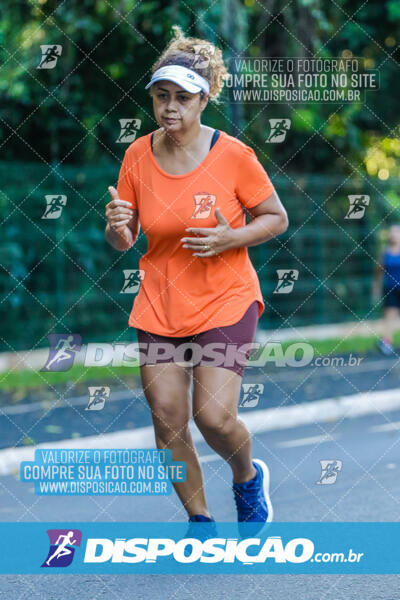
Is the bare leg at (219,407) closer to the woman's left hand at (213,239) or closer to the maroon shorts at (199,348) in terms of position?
the maroon shorts at (199,348)

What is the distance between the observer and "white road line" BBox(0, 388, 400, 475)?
6.73 meters

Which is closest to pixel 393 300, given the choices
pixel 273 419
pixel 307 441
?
pixel 273 419

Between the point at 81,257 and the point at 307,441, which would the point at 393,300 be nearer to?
the point at 81,257

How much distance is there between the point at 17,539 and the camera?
4.83 metres

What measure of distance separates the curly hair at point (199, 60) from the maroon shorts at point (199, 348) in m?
0.98

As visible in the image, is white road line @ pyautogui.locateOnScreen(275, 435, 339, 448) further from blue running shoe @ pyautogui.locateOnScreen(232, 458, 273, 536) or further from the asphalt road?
blue running shoe @ pyautogui.locateOnScreen(232, 458, 273, 536)

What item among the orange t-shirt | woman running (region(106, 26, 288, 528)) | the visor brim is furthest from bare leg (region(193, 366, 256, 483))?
the visor brim

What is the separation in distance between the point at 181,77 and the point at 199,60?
0.53 ft

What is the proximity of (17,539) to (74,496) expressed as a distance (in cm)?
98

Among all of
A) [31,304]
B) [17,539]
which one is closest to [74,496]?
[17,539]

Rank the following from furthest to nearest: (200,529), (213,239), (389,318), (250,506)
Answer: (389,318), (250,506), (200,529), (213,239)

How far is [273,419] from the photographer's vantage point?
8164mm

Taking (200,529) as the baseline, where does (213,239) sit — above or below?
above

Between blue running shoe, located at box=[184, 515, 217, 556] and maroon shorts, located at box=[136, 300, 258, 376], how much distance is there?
65 cm
